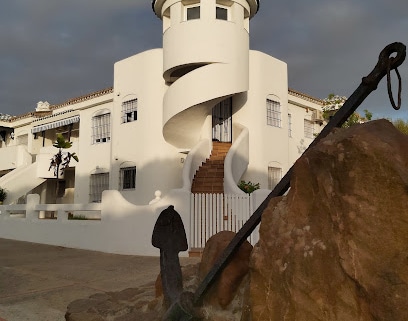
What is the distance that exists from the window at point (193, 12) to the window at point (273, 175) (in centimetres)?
673

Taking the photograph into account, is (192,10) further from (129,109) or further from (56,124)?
(56,124)

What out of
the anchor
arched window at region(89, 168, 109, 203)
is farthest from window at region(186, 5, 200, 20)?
the anchor

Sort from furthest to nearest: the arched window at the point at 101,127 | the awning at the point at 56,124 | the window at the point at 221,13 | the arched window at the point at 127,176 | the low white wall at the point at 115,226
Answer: the awning at the point at 56,124, the arched window at the point at 101,127, the arched window at the point at 127,176, the window at the point at 221,13, the low white wall at the point at 115,226

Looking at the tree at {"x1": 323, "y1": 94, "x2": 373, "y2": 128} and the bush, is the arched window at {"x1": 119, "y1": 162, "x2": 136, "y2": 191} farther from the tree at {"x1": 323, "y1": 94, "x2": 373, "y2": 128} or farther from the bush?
the tree at {"x1": 323, "y1": 94, "x2": 373, "y2": 128}

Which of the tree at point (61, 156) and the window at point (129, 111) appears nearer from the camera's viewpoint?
the window at point (129, 111)

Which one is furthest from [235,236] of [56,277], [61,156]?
[61,156]

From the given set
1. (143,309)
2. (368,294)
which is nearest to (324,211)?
(368,294)

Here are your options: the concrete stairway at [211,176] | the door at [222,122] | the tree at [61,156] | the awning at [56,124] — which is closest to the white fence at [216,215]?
the concrete stairway at [211,176]

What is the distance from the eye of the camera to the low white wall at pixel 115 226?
11.1 metres

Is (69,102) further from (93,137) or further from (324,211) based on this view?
(324,211)

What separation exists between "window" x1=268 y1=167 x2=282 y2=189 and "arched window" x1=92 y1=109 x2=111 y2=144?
7.42m

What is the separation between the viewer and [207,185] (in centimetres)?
1438

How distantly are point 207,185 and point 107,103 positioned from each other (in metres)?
7.12

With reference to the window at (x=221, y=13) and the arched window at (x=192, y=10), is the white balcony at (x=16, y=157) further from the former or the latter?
the window at (x=221, y=13)
